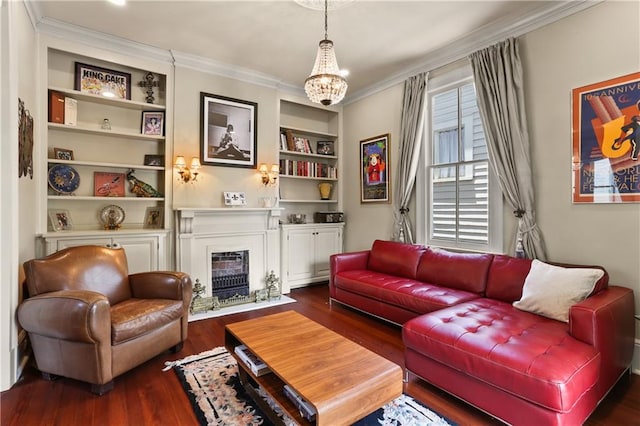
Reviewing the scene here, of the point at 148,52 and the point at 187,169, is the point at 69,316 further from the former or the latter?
the point at 148,52

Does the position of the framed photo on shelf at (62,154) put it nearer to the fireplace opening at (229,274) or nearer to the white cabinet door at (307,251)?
the fireplace opening at (229,274)

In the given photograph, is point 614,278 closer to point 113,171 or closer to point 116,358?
point 116,358

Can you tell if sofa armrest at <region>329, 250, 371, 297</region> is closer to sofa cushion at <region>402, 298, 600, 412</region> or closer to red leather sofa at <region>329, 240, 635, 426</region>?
red leather sofa at <region>329, 240, 635, 426</region>

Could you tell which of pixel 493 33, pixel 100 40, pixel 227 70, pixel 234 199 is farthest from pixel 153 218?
pixel 493 33

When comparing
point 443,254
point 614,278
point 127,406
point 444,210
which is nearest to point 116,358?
point 127,406

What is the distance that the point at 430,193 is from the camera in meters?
3.88

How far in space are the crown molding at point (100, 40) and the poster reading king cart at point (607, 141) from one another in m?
4.23

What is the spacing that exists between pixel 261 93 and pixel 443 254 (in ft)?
10.5

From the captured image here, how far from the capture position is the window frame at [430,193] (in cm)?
319

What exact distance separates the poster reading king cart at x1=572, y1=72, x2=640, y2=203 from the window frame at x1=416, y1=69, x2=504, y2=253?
703 millimetres

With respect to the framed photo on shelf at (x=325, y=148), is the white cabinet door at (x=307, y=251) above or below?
below

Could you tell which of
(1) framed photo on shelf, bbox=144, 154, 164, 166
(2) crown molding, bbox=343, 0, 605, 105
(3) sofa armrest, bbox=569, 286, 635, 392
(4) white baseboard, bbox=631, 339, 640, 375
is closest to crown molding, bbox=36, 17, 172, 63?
(1) framed photo on shelf, bbox=144, 154, 164, 166

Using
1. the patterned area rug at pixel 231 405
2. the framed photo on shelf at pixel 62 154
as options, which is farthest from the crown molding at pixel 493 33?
the framed photo on shelf at pixel 62 154

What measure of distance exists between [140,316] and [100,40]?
2.97 m
